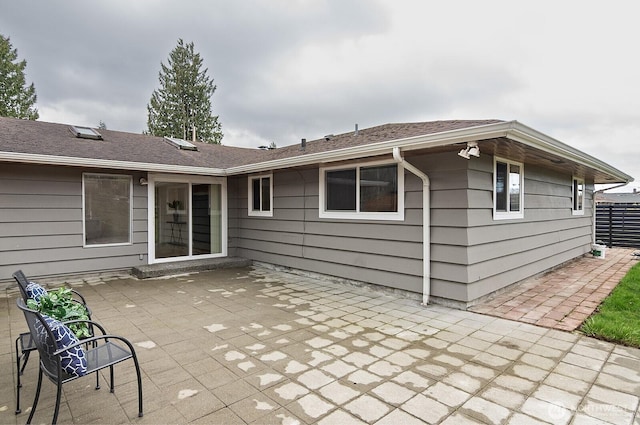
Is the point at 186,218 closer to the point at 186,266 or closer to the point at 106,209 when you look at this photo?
the point at 186,266

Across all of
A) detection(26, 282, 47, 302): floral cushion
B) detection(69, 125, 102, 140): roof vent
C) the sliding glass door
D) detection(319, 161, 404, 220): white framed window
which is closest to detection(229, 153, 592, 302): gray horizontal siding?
detection(319, 161, 404, 220): white framed window

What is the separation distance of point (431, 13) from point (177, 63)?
19248 mm

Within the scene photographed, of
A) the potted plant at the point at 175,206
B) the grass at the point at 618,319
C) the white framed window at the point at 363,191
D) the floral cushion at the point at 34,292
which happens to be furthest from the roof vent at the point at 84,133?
the grass at the point at 618,319

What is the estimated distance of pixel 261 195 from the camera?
7.48m

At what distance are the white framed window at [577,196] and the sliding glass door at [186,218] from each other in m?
8.30

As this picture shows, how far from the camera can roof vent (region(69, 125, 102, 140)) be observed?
7031 mm

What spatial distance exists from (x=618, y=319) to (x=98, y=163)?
7.54 m

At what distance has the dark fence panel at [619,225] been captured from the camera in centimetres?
1028

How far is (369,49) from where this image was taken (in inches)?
374

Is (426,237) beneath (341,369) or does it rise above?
above

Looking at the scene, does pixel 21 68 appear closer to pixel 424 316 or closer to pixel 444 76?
pixel 444 76

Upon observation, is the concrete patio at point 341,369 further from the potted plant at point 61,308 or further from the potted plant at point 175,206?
the potted plant at point 175,206

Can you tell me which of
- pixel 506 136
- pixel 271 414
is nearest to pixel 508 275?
pixel 506 136

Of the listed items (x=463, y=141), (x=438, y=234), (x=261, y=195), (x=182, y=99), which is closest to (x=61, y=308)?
(x=463, y=141)
